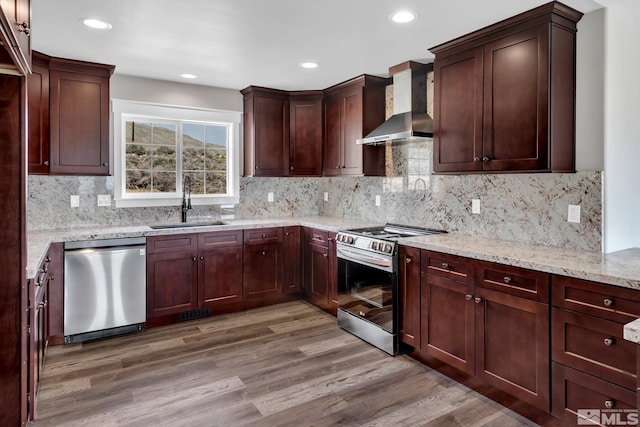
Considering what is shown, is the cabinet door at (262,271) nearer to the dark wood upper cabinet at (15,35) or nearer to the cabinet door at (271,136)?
the cabinet door at (271,136)

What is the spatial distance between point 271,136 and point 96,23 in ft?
7.14

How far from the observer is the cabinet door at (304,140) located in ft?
15.3

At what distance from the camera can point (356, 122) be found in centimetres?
412

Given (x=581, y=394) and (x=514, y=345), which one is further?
(x=514, y=345)

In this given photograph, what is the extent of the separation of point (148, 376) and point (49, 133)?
2.25m

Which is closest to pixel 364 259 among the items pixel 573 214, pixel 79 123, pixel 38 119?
pixel 573 214

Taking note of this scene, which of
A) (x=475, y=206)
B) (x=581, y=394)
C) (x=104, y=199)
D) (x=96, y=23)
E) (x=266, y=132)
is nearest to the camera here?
(x=581, y=394)

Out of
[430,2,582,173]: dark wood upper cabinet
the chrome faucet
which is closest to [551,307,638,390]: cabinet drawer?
[430,2,582,173]: dark wood upper cabinet

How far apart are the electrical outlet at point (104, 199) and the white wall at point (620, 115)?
416 centimetres

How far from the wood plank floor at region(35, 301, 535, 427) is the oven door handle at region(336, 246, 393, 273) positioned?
694 millimetres

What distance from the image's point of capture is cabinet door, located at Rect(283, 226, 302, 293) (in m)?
4.44

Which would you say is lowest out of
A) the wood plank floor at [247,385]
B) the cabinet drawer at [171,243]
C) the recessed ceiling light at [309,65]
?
the wood plank floor at [247,385]

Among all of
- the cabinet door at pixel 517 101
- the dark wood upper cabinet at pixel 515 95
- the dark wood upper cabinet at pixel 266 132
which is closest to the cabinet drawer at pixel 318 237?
the dark wood upper cabinet at pixel 266 132
